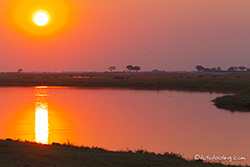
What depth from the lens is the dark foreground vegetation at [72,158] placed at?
14.1m

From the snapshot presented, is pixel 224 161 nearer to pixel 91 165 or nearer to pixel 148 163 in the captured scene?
pixel 148 163

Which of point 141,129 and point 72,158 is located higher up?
point 72,158

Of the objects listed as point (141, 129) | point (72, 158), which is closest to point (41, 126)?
point (141, 129)

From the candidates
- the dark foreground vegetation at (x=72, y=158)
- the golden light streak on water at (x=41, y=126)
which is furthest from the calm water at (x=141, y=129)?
the dark foreground vegetation at (x=72, y=158)

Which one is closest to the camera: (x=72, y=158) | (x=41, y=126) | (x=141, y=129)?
(x=72, y=158)

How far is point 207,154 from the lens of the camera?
2036 cm

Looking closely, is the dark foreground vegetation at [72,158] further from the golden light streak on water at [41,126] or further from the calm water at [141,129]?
the golden light streak on water at [41,126]

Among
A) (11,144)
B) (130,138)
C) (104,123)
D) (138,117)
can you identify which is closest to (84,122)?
(104,123)

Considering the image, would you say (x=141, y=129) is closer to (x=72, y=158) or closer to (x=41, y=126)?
(x=41, y=126)

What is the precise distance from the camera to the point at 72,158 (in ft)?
50.0

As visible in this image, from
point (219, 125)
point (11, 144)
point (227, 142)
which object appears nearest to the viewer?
point (11, 144)

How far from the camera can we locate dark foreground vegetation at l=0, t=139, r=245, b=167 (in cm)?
1414

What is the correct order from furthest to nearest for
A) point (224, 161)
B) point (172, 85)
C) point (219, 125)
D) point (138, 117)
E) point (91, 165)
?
point (172, 85)
point (138, 117)
point (219, 125)
point (224, 161)
point (91, 165)

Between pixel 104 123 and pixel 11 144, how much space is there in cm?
1664
